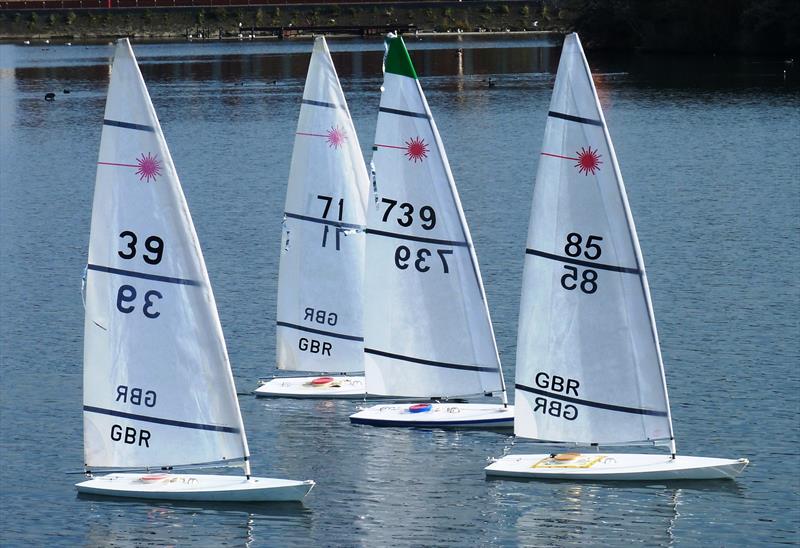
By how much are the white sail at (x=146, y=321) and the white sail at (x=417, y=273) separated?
7.88 m

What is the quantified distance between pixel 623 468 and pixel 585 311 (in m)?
4.52

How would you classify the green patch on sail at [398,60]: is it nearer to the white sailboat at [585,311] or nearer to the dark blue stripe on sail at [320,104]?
the white sailboat at [585,311]

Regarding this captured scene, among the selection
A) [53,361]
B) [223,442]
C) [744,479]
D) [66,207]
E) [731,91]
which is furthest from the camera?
[731,91]

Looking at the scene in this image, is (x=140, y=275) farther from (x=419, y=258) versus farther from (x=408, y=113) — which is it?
(x=419, y=258)

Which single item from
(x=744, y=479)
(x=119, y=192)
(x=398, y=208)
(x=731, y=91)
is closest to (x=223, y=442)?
(x=119, y=192)

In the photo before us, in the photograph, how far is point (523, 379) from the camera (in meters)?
37.5

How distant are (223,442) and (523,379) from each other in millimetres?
7267

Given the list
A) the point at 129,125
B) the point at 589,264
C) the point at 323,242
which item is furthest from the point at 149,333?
the point at 323,242

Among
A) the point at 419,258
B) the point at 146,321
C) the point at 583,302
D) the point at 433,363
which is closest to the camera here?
the point at 146,321

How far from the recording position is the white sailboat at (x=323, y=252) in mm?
47156

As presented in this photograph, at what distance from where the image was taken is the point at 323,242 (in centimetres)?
4834

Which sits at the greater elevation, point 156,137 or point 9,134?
point 156,137

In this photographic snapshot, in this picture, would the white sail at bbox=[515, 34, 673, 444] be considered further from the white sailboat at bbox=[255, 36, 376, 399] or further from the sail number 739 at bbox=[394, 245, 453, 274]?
the white sailboat at bbox=[255, 36, 376, 399]

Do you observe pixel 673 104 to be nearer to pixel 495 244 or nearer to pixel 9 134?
pixel 9 134
